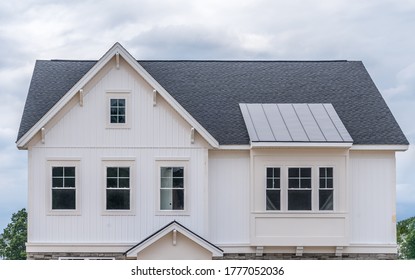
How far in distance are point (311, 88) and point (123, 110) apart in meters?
8.40

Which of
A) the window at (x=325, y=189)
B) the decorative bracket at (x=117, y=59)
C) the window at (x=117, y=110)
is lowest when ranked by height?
the window at (x=325, y=189)

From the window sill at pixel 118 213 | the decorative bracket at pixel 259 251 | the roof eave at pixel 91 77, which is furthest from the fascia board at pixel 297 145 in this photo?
the window sill at pixel 118 213

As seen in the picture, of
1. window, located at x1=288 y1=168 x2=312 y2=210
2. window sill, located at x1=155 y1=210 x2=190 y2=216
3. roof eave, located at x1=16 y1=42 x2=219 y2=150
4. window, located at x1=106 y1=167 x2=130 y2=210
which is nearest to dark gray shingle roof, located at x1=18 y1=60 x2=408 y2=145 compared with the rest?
roof eave, located at x1=16 y1=42 x2=219 y2=150

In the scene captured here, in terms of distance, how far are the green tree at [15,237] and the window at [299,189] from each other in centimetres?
1392

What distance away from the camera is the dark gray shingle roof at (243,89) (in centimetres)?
3073

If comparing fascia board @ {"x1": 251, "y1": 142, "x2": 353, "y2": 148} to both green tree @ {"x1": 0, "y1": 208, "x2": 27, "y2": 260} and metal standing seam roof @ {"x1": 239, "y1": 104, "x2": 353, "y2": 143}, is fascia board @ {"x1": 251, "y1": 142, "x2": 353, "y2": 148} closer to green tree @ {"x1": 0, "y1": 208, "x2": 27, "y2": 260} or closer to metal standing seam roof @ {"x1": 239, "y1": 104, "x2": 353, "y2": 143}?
metal standing seam roof @ {"x1": 239, "y1": 104, "x2": 353, "y2": 143}

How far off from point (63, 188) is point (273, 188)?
7.39 m

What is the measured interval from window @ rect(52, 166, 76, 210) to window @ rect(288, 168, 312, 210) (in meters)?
7.63

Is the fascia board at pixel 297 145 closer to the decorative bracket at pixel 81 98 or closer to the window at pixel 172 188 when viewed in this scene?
the window at pixel 172 188

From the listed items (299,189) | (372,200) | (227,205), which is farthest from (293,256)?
(372,200)

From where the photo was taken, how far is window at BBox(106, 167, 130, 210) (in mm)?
28812

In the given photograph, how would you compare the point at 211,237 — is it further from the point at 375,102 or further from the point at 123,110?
the point at 375,102

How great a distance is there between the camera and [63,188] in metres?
28.8
